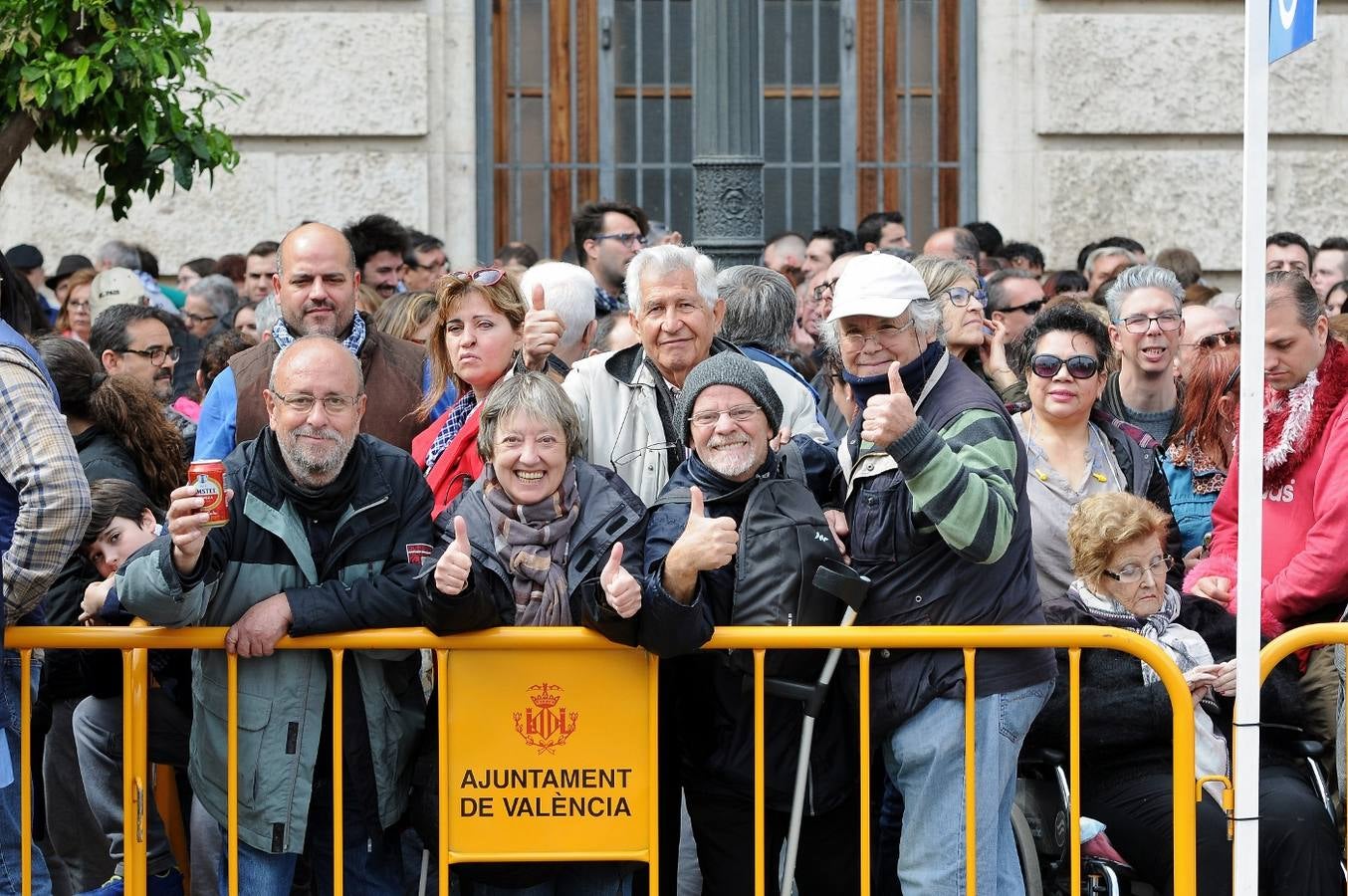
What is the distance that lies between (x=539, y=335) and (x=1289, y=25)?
2.27m

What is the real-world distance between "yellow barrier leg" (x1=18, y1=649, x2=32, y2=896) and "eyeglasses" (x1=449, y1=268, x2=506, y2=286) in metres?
1.69

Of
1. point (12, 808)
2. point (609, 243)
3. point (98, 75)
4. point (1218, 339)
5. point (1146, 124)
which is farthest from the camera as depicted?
point (1146, 124)

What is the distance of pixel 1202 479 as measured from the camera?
6000mm

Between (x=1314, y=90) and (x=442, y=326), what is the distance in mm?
6750

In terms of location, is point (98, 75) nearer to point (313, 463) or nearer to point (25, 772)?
point (313, 463)

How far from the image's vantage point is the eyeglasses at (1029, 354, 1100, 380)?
18.3 ft

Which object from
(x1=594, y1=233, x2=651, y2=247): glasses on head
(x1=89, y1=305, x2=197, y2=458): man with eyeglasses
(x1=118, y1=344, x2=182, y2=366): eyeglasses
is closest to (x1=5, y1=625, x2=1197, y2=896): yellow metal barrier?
(x1=89, y1=305, x2=197, y2=458): man with eyeglasses

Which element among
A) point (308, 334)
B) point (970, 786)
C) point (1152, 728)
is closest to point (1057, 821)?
point (1152, 728)

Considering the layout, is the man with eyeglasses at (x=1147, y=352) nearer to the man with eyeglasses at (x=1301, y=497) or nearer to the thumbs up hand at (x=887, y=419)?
the man with eyeglasses at (x=1301, y=497)

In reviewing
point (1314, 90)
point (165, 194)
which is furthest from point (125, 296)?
point (1314, 90)

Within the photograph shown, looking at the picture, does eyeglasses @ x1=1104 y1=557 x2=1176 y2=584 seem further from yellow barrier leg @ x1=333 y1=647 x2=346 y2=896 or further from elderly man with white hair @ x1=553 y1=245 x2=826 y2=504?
yellow barrier leg @ x1=333 y1=647 x2=346 y2=896

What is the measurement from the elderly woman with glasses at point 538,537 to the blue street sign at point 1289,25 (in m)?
1.78

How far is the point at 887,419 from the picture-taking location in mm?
4035

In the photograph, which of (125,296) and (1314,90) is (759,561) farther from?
(1314,90)
